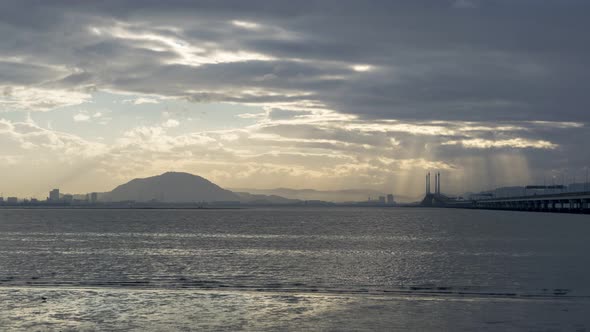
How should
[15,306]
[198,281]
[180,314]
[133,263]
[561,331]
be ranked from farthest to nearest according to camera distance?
[133,263] < [198,281] < [15,306] < [180,314] < [561,331]

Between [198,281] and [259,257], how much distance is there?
755 inches

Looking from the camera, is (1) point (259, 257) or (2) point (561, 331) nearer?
(2) point (561, 331)

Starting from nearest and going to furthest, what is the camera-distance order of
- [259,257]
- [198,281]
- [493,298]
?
[493,298] → [198,281] → [259,257]

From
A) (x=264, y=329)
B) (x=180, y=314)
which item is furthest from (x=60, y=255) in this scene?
(x=264, y=329)

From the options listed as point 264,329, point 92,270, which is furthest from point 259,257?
point 264,329

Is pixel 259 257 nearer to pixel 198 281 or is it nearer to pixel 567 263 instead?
pixel 198 281

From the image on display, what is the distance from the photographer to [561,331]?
930 inches

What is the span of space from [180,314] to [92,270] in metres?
22.6

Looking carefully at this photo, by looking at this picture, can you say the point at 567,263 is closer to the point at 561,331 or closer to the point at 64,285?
the point at 561,331

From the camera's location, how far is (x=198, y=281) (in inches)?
1586

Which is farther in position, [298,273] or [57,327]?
[298,273]

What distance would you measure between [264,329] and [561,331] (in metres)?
11.1

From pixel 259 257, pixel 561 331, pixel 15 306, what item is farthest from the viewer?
pixel 259 257

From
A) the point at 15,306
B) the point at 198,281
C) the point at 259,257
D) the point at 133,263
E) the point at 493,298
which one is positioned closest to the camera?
the point at 15,306
